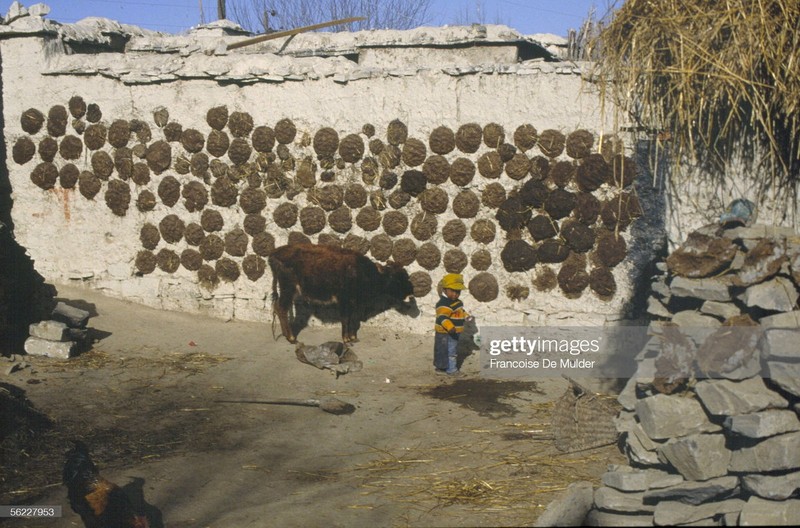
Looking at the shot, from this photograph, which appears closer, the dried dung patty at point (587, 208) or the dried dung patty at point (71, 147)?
the dried dung patty at point (587, 208)

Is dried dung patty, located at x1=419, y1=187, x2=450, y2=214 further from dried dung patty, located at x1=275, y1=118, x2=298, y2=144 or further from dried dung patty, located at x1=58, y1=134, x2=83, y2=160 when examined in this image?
dried dung patty, located at x1=58, y1=134, x2=83, y2=160

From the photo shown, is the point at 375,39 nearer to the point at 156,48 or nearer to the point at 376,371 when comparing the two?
the point at 156,48

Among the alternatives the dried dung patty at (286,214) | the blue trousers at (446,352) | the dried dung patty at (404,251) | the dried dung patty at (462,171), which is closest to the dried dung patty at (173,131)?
the dried dung patty at (286,214)

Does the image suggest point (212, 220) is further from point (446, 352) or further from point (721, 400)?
point (721, 400)

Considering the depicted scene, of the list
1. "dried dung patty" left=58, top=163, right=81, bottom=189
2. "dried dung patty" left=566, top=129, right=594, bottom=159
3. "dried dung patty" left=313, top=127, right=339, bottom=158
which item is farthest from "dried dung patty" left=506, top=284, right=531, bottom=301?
"dried dung patty" left=58, top=163, right=81, bottom=189

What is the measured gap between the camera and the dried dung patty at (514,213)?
30.1ft

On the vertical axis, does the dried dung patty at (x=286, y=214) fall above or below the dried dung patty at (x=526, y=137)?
below

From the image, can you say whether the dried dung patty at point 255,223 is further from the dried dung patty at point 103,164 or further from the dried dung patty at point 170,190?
the dried dung patty at point 103,164

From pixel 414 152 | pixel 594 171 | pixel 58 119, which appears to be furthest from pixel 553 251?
pixel 58 119

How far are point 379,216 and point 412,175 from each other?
0.64m

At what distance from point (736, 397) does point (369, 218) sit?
224 inches

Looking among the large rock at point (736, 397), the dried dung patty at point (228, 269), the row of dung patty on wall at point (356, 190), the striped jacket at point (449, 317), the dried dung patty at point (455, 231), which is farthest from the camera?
the dried dung patty at point (228, 269)

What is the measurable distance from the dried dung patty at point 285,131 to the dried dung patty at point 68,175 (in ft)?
9.36

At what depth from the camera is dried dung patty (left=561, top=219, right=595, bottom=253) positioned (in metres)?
8.92
